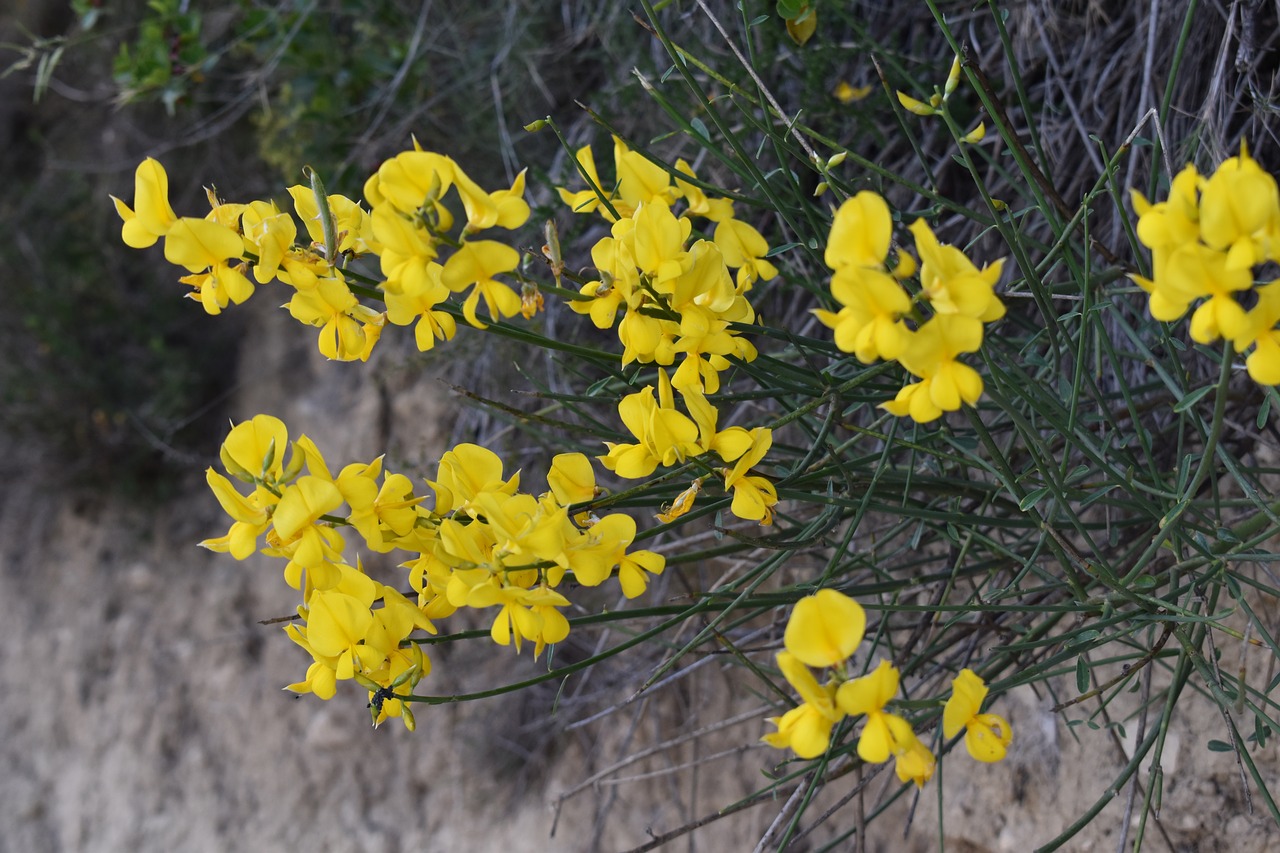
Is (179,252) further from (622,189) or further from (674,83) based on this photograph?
(674,83)

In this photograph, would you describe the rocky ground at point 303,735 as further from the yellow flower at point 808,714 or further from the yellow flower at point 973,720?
the yellow flower at point 808,714

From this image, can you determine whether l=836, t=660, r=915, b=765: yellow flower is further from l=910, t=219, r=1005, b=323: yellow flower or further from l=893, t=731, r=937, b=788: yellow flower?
l=910, t=219, r=1005, b=323: yellow flower

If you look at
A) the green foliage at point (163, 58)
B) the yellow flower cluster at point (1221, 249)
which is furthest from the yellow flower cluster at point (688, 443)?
the green foliage at point (163, 58)

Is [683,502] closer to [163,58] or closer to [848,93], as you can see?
[848,93]

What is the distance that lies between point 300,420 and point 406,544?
75.5 inches

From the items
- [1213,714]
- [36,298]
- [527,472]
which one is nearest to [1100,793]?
[1213,714]

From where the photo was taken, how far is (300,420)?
2.54 metres

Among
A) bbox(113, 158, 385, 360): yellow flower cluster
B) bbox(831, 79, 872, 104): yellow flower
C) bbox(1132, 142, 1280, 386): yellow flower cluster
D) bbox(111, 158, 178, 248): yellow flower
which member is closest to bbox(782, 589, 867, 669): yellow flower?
bbox(1132, 142, 1280, 386): yellow flower cluster

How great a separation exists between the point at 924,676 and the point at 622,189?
0.68 meters

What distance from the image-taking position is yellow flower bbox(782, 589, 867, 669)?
1.92 feet

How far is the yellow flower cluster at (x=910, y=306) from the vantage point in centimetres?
56

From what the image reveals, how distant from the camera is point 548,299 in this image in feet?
5.43

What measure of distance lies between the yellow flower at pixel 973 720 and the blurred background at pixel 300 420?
0.43 meters

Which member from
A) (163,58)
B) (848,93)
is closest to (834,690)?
(848,93)
